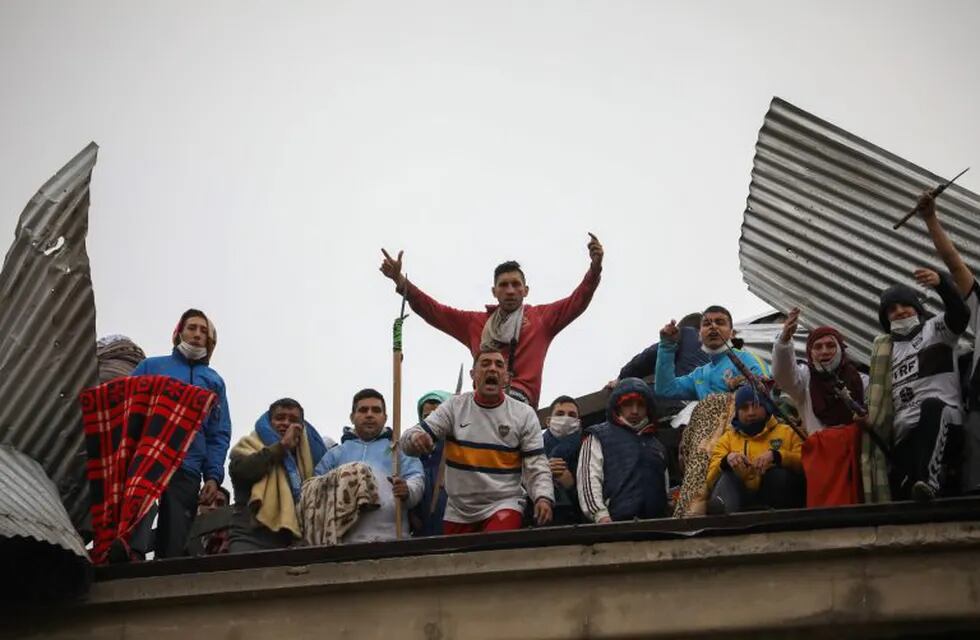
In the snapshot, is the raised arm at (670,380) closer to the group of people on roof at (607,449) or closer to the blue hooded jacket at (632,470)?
the group of people on roof at (607,449)

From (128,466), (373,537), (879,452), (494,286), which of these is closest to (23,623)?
(128,466)

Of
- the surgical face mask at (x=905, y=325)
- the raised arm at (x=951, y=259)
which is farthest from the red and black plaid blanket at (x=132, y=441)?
the raised arm at (x=951, y=259)

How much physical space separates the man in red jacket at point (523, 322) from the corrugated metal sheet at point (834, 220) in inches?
81.3

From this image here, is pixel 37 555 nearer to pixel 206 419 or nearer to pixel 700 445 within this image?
pixel 206 419

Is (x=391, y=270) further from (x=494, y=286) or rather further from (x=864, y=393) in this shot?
(x=864, y=393)

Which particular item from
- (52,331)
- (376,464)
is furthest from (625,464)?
(52,331)

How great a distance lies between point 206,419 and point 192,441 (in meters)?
0.29

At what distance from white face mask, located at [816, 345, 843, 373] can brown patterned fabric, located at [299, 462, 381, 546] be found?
3133 millimetres

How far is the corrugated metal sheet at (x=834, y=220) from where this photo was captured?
12680 millimetres

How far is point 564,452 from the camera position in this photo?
11.4 metres

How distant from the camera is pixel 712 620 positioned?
8.97m

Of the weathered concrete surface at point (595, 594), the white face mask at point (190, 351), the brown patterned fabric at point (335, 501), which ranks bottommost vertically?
the weathered concrete surface at point (595, 594)

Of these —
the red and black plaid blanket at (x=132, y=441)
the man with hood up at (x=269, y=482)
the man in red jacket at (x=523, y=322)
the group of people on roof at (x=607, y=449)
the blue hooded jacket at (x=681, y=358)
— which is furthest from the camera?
the blue hooded jacket at (x=681, y=358)

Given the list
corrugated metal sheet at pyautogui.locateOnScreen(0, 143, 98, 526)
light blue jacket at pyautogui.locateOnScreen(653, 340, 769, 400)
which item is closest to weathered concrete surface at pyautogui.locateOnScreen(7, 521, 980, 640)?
corrugated metal sheet at pyautogui.locateOnScreen(0, 143, 98, 526)
